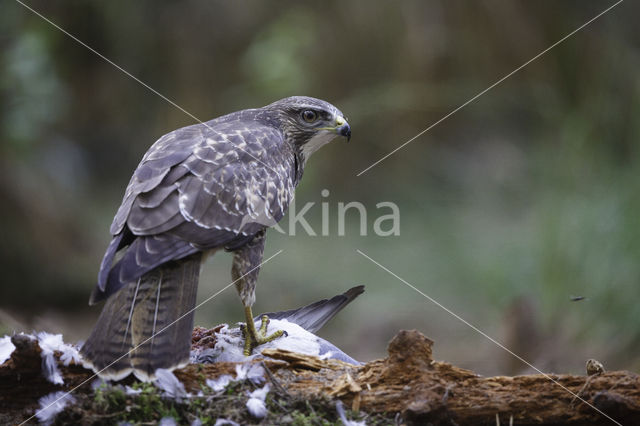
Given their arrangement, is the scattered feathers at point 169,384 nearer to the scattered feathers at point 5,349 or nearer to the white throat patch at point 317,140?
the scattered feathers at point 5,349

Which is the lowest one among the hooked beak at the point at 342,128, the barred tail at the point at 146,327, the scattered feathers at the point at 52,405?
the scattered feathers at the point at 52,405

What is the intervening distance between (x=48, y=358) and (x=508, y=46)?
311 inches

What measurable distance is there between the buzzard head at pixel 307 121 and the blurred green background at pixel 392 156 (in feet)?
7.47

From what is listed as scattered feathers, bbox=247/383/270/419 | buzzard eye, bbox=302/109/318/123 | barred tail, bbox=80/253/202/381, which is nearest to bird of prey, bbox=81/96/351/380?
barred tail, bbox=80/253/202/381

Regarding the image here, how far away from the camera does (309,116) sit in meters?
4.57

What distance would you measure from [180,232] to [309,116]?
1.71 m

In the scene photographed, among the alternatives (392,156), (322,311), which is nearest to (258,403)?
(322,311)

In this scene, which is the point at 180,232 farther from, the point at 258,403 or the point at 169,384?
the point at 258,403

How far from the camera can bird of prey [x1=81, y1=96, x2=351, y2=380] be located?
288 centimetres

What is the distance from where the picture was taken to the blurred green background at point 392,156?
5.88 m

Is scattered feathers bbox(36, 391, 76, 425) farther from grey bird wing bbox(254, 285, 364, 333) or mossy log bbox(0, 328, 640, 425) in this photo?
grey bird wing bbox(254, 285, 364, 333)

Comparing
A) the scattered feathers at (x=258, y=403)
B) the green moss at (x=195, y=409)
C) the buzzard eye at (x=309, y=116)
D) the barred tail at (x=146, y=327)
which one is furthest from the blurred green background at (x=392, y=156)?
the buzzard eye at (x=309, y=116)

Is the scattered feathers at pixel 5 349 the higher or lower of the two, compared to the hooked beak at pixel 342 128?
lower

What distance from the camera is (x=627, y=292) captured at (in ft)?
17.5
